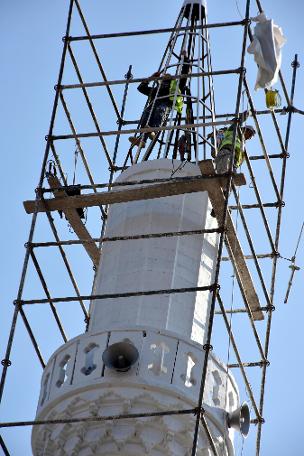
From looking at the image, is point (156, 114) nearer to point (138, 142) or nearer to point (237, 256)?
point (138, 142)

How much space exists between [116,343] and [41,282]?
3.96 meters

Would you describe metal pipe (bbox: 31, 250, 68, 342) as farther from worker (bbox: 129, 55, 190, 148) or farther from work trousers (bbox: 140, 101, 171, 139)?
work trousers (bbox: 140, 101, 171, 139)

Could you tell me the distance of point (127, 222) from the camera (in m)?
38.6

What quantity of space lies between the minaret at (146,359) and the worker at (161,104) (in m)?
3.60

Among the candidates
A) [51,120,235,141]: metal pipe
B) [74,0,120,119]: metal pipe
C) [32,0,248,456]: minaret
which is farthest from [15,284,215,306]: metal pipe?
[74,0,120,119]: metal pipe

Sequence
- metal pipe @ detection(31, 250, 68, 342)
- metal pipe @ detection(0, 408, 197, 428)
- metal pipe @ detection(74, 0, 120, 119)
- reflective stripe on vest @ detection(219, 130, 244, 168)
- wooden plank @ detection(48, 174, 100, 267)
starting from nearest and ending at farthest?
metal pipe @ detection(0, 408, 197, 428) → metal pipe @ detection(31, 250, 68, 342) → reflective stripe on vest @ detection(219, 130, 244, 168) → wooden plank @ detection(48, 174, 100, 267) → metal pipe @ detection(74, 0, 120, 119)

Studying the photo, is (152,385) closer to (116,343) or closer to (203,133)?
(116,343)

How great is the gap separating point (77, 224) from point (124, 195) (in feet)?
6.64

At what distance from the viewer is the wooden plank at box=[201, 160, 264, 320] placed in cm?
3747

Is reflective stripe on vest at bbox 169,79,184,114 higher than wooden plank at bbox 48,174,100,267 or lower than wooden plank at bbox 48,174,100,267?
higher

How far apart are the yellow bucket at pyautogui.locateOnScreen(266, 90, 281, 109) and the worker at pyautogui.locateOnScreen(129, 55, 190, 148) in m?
1.98

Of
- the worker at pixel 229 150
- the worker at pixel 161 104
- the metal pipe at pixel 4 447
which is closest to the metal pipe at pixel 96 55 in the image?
the worker at pixel 161 104

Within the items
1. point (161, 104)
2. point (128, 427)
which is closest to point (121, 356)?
point (128, 427)

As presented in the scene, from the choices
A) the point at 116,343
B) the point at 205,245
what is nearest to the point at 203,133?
the point at 205,245
